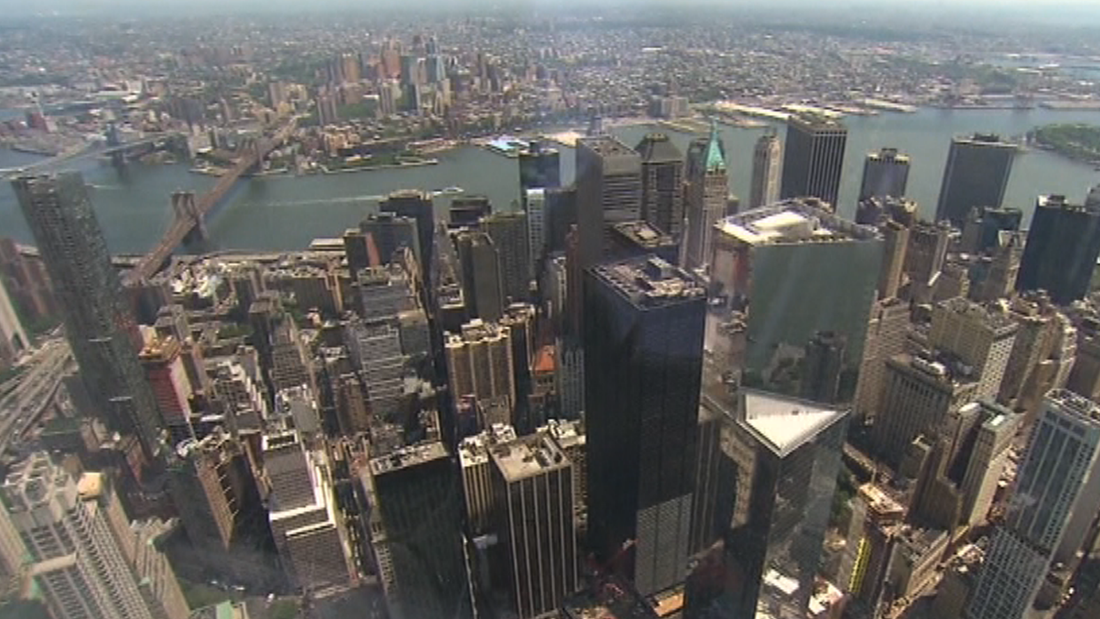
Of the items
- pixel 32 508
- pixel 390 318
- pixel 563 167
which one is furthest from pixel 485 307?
pixel 32 508

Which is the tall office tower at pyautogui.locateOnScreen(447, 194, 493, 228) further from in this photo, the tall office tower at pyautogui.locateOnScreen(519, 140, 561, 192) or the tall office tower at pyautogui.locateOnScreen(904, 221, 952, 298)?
the tall office tower at pyautogui.locateOnScreen(904, 221, 952, 298)

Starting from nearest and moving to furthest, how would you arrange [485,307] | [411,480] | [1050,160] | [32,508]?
[32,508], [411,480], [485,307], [1050,160]

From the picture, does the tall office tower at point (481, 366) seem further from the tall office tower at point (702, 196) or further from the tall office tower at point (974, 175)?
the tall office tower at point (974, 175)

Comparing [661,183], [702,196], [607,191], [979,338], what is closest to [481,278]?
[607,191]

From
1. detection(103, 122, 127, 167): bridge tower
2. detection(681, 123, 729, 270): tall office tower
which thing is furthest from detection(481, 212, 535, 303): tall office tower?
detection(103, 122, 127, 167): bridge tower

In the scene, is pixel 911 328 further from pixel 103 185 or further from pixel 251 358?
pixel 103 185

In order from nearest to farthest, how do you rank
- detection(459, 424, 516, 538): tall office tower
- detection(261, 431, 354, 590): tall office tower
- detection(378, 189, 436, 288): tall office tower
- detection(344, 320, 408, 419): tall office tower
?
detection(459, 424, 516, 538): tall office tower, detection(261, 431, 354, 590): tall office tower, detection(344, 320, 408, 419): tall office tower, detection(378, 189, 436, 288): tall office tower

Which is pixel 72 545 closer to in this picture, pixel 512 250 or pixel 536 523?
pixel 536 523
